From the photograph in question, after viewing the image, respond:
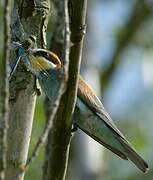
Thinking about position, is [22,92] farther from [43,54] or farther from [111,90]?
[111,90]

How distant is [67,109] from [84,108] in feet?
1.00

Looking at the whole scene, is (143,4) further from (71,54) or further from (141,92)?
(71,54)

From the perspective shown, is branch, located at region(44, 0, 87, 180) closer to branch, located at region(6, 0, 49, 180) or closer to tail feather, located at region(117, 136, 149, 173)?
branch, located at region(6, 0, 49, 180)

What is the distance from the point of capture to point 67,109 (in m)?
1.89

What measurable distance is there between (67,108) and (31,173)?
4.92 meters

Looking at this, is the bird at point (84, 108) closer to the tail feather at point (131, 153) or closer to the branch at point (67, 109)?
the tail feather at point (131, 153)

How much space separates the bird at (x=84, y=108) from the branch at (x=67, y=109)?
0.53 feet

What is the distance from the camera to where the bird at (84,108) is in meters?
2.09

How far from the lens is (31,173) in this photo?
6734 millimetres

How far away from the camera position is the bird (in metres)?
2.09

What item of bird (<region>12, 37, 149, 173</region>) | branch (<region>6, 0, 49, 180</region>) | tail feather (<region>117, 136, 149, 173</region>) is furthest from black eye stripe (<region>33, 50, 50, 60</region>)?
tail feather (<region>117, 136, 149, 173</region>)

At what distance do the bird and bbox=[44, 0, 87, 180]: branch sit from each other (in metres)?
0.16

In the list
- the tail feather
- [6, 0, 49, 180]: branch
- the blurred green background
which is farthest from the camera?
the blurred green background

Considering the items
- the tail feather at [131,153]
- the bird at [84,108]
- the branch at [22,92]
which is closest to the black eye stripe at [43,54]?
the bird at [84,108]
